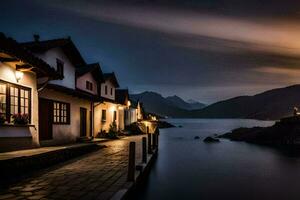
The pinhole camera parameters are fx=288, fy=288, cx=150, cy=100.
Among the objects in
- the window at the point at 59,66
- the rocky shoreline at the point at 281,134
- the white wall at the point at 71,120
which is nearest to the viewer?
the white wall at the point at 71,120

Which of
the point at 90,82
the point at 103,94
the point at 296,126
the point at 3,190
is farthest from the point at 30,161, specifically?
the point at 296,126

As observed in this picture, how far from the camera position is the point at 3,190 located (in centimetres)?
720

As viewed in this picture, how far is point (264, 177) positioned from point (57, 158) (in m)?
13.4

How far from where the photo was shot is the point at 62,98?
17422mm

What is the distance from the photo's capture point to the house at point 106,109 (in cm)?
2548

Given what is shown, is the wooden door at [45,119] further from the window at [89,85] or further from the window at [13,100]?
the window at [89,85]

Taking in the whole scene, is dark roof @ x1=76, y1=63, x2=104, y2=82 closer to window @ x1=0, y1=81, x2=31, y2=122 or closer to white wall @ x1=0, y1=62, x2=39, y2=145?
white wall @ x1=0, y1=62, x2=39, y2=145

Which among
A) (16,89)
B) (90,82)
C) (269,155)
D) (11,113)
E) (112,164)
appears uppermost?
(90,82)

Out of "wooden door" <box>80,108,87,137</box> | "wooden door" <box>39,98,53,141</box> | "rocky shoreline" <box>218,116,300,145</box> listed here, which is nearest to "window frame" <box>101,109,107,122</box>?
"wooden door" <box>80,108,87,137</box>

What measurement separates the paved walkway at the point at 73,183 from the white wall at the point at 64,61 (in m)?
8.89

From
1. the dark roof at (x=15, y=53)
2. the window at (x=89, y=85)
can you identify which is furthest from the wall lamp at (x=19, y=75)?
the window at (x=89, y=85)

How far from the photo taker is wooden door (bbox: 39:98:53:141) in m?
14.9

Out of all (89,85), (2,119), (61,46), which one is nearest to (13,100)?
(2,119)

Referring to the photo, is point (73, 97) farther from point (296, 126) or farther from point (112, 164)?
point (296, 126)
